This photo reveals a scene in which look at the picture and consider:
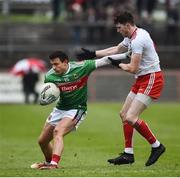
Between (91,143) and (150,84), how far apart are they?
572 centimetres

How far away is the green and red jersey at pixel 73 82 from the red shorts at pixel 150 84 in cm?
87

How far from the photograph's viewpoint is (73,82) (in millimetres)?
13062

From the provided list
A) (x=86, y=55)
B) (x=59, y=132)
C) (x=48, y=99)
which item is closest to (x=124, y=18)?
(x=86, y=55)

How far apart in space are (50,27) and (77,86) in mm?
26334

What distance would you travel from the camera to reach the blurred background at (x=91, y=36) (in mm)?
36156

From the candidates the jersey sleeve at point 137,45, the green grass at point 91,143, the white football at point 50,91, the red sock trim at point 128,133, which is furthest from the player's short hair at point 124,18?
the green grass at point 91,143

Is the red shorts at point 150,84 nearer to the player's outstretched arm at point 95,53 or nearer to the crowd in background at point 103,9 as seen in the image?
the player's outstretched arm at point 95,53

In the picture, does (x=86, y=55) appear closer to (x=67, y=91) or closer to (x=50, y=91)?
(x=67, y=91)

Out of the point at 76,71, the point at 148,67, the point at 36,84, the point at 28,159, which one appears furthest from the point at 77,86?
the point at 36,84

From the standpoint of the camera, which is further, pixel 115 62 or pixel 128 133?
pixel 128 133

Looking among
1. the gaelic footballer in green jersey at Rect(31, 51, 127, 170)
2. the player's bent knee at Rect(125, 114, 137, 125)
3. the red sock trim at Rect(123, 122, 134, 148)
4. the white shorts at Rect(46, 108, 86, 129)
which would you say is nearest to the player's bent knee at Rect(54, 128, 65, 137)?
the gaelic footballer in green jersey at Rect(31, 51, 127, 170)

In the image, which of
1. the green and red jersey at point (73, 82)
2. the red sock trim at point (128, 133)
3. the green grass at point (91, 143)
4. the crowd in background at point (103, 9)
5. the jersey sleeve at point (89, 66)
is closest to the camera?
the green grass at point (91, 143)

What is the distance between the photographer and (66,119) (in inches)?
516

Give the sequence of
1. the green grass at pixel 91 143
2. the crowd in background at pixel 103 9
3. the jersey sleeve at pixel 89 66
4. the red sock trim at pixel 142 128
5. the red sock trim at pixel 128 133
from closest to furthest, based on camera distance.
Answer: the green grass at pixel 91 143 < the jersey sleeve at pixel 89 66 < the red sock trim at pixel 142 128 < the red sock trim at pixel 128 133 < the crowd in background at pixel 103 9
